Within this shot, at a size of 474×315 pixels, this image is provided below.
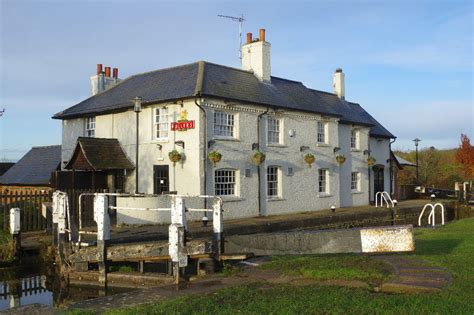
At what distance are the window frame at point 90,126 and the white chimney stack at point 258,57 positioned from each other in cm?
825

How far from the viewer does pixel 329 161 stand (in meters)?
28.4

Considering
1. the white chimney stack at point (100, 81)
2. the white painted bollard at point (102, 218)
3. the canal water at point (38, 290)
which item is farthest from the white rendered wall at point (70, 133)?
the white painted bollard at point (102, 218)

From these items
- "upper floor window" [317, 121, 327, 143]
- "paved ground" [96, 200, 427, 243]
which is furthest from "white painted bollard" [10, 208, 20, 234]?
"upper floor window" [317, 121, 327, 143]

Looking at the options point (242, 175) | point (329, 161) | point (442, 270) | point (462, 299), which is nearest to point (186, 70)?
point (242, 175)

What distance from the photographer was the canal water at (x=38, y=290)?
36.3ft

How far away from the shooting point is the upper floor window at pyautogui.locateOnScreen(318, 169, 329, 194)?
28172 millimetres

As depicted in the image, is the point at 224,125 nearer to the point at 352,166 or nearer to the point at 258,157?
the point at 258,157

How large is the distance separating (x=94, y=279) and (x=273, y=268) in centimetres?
446

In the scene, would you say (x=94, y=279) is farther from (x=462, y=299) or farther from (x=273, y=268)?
(x=462, y=299)

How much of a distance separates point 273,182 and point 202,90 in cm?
638

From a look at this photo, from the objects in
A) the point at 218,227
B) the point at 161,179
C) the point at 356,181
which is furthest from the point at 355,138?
the point at 218,227

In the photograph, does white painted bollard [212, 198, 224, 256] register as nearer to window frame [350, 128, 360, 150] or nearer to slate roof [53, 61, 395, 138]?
slate roof [53, 61, 395, 138]

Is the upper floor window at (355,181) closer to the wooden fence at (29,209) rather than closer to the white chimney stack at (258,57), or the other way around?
the white chimney stack at (258,57)

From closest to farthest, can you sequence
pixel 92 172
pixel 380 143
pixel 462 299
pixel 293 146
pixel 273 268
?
pixel 462 299 → pixel 273 268 → pixel 92 172 → pixel 293 146 → pixel 380 143
